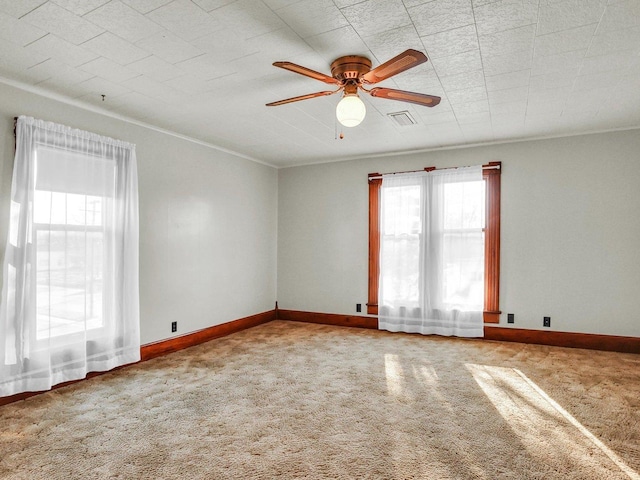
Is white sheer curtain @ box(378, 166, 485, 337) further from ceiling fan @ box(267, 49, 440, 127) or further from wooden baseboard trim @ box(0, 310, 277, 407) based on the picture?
ceiling fan @ box(267, 49, 440, 127)

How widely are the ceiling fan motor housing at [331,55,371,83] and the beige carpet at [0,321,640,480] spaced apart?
8.05 feet

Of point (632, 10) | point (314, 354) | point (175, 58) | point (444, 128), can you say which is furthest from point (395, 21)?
point (314, 354)

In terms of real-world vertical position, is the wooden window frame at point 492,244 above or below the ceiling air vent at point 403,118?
below

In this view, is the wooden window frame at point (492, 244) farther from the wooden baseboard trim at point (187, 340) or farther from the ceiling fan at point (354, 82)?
the wooden baseboard trim at point (187, 340)

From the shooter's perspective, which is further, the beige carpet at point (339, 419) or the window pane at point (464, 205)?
the window pane at point (464, 205)

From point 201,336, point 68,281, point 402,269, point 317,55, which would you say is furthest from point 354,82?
point 201,336

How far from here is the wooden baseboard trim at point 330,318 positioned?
222 inches

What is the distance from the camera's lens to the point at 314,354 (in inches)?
169

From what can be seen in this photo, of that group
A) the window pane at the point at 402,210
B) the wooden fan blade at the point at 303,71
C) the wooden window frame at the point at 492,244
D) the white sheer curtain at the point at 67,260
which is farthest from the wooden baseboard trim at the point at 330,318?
the wooden fan blade at the point at 303,71

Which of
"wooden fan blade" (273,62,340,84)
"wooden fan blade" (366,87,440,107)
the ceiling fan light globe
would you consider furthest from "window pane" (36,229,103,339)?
"wooden fan blade" (366,87,440,107)

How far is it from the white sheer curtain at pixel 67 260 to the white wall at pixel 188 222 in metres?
0.15

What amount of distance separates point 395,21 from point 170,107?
7.80 feet

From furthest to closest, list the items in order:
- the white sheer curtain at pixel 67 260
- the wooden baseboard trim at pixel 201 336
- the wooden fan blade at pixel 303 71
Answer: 1. the wooden baseboard trim at pixel 201 336
2. the white sheer curtain at pixel 67 260
3. the wooden fan blade at pixel 303 71

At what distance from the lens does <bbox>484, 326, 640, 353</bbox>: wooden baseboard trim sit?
14.1 ft
